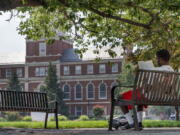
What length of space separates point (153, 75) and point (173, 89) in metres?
0.41

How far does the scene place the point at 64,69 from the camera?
68.0 metres

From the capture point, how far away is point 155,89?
6.82 metres

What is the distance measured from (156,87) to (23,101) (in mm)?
4192

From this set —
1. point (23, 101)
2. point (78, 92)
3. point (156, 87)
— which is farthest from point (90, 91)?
point (156, 87)

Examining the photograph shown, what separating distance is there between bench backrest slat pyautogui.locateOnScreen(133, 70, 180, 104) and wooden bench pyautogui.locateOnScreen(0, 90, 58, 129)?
3781 mm

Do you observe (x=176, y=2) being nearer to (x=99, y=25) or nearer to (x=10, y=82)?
(x=99, y=25)

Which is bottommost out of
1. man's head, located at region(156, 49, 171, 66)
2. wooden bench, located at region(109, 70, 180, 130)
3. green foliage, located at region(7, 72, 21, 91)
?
green foliage, located at region(7, 72, 21, 91)

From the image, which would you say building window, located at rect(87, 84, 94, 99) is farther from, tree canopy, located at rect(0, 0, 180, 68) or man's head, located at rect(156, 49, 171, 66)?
man's head, located at rect(156, 49, 171, 66)

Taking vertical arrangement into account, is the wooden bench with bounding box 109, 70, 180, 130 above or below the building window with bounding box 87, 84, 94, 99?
above

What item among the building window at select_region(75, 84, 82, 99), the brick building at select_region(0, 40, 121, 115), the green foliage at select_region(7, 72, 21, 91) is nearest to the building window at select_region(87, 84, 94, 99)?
the brick building at select_region(0, 40, 121, 115)

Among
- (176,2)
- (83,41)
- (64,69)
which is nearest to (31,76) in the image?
(64,69)

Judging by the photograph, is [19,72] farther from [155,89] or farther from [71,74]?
[155,89]

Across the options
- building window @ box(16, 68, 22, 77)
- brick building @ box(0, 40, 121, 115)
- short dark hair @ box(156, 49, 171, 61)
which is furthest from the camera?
building window @ box(16, 68, 22, 77)

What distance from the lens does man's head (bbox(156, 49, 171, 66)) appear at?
6918 mm
